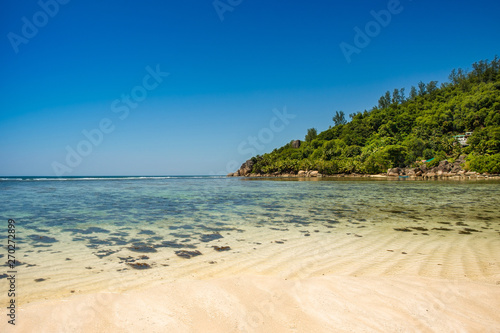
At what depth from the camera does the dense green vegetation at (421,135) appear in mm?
110438

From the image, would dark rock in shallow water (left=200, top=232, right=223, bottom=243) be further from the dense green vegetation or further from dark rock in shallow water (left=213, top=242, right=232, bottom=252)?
the dense green vegetation

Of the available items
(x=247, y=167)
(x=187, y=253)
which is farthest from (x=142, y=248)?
(x=247, y=167)

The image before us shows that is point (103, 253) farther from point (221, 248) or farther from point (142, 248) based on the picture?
point (221, 248)

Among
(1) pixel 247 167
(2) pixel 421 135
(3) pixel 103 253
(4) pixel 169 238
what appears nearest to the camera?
(3) pixel 103 253

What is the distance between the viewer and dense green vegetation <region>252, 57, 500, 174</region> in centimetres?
11044

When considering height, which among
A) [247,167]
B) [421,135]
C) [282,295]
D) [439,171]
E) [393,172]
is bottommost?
[282,295]

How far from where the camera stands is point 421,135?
13725cm

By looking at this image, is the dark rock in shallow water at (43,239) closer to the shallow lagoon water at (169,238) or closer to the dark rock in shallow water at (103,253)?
the shallow lagoon water at (169,238)

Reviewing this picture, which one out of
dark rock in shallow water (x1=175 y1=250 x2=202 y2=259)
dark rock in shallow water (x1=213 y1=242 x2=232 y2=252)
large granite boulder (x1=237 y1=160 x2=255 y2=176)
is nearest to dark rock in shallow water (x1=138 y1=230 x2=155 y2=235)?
dark rock in shallow water (x1=175 y1=250 x2=202 y2=259)

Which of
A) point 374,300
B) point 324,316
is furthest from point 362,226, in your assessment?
point 324,316

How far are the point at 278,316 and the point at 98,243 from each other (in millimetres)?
7323

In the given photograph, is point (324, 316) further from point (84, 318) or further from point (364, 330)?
point (84, 318)

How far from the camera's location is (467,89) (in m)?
163

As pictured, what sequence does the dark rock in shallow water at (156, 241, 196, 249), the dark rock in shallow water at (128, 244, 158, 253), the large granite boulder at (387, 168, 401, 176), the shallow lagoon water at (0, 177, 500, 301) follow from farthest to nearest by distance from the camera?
the large granite boulder at (387, 168, 401, 176)
the dark rock in shallow water at (156, 241, 196, 249)
the dark rock in shallow water at (128, 244, 158, 253)
the shallow lagoon water at (0, 177, 500, 301)
